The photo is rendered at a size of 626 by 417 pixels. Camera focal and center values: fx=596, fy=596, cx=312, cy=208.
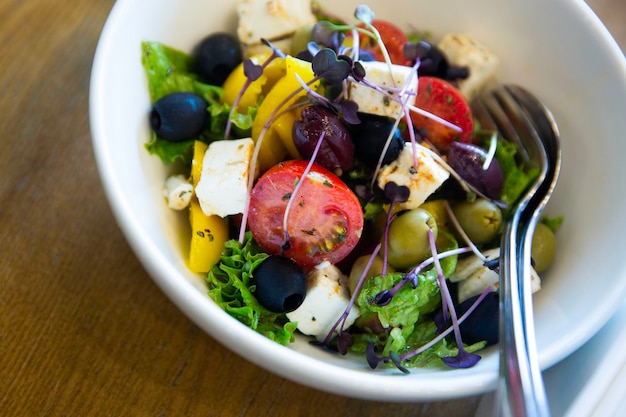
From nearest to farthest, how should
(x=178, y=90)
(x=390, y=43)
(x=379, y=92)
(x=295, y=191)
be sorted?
1. (x=295, y=191)
2. (x=379, y=92)
3. (x=178, y=90)
4. (x=390, y=43)

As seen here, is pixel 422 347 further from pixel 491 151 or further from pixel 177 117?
pixel 177 117

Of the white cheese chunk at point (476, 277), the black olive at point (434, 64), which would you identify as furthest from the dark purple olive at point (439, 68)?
the white cheese chunk at point (476, 277)

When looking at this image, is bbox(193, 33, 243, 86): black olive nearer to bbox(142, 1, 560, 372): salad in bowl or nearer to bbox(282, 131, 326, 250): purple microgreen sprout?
bbox(142, 1, 560, 372): salad in bowl

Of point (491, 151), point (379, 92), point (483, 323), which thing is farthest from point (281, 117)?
point (483, 323)

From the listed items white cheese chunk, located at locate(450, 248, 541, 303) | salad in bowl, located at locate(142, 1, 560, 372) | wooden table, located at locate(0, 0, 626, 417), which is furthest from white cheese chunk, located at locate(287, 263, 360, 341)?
white cheese chunk, located at locate(450, 248, 541, 303)

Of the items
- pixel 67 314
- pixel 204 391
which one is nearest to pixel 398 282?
pixel 204 391
